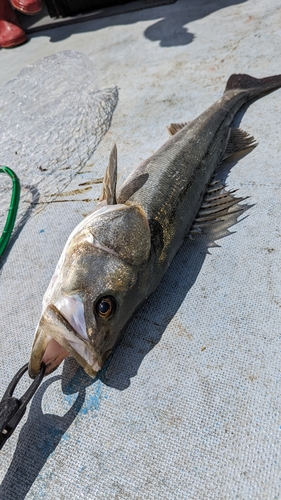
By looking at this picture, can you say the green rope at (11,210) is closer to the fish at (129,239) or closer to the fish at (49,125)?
the fish at (49,125)

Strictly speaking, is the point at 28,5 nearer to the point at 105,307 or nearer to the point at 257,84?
the point at 257,84

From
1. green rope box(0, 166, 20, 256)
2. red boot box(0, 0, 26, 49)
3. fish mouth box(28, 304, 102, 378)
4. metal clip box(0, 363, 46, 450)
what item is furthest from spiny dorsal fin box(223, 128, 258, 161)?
red boot box(0, 0, 26, 49)

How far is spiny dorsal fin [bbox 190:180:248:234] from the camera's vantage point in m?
2.84

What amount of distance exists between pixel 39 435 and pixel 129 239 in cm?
120

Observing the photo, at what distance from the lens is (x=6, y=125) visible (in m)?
4.15

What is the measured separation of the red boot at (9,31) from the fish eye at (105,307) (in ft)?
19.6

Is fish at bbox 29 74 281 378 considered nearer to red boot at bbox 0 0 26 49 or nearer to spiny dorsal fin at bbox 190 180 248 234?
spiny dorsal fin at bbox 190 180 248 234

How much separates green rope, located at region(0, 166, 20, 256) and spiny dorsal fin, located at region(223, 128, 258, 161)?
189cm

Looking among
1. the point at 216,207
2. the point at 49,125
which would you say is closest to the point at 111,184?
the point at 216,207

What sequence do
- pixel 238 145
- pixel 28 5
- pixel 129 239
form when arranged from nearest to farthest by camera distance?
pixel 129 239
pixel 238 145
pixel 28 5

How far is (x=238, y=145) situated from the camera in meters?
3.40

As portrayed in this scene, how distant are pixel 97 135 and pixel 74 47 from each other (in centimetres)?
265

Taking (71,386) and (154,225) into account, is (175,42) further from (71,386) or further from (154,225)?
(71,386)

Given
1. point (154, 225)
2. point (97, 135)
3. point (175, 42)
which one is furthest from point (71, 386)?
point (175, 42)
